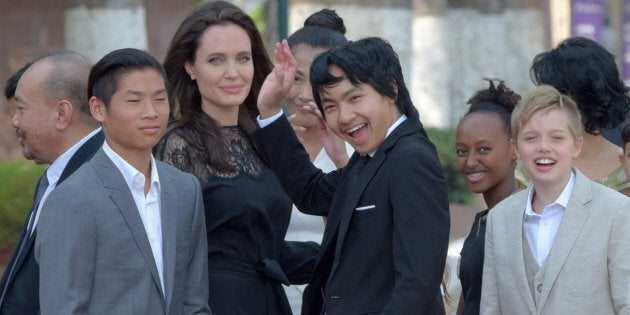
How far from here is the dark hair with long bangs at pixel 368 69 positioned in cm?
458

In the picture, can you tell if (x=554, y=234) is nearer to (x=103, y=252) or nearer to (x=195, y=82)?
(x=103, y=252)

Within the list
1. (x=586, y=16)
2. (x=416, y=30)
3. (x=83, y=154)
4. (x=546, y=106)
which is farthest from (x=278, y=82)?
(x=416, y=30)

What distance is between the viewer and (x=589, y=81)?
16.7 ft

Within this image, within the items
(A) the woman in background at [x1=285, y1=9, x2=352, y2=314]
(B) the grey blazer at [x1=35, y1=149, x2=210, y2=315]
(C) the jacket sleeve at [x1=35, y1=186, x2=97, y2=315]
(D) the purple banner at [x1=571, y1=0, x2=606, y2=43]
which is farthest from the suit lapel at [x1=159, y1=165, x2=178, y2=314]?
(D) the purple banner at [x1=571, y1=0, x2=606, y2=43]

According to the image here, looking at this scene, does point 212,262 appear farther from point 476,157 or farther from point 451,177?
point 451,177

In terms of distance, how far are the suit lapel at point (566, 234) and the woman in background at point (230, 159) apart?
123 cm

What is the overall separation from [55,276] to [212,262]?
957mm

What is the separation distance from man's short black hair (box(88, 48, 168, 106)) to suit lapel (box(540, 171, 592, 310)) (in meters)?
1.58

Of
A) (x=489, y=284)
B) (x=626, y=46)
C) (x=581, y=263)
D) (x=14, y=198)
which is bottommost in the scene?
(x=14, y=198)

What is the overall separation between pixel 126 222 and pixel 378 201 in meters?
0.89

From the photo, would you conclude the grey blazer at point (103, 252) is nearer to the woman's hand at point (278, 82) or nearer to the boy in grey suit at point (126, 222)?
the boy in grey suit at point (126, 222)

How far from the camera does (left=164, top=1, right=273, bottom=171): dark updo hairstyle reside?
5.14 m

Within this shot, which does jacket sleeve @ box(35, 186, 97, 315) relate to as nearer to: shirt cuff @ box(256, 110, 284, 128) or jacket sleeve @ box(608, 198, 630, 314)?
shirt cuff @ box(256, 110, 284, 128)

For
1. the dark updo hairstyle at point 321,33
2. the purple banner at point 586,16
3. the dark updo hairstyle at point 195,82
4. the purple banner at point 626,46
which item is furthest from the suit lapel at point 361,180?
the purple banner at point 626,46
